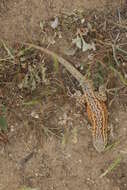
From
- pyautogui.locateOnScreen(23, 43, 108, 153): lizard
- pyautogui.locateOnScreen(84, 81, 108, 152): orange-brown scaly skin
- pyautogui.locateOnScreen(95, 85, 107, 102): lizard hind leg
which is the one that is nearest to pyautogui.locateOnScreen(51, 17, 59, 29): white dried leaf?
pyautogui.locateOnScreen(23, 43, 108, 153): lizard

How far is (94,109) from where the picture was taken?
10.6 metres

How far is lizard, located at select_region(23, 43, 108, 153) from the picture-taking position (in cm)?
1062

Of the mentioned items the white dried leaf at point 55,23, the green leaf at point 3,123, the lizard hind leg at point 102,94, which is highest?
the white dried leaf at point 55,23

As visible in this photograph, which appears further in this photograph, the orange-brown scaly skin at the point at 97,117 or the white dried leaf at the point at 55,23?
the white dried leaf at the point at 55,23

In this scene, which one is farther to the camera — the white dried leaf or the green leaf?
the white dried leaf

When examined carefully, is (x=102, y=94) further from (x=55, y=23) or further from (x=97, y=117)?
(x=55, y=23)

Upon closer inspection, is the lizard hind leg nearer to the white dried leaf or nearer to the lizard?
the lizard

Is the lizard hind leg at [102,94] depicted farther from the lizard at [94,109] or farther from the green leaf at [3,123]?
the green leaf at [3,123]

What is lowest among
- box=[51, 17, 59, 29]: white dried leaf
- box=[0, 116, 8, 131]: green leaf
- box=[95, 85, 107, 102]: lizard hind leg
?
box=[0, 116, 8, 131]: green leaf

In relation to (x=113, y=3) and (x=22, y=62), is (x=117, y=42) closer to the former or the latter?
(x=113, y=3)

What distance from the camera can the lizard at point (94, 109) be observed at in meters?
10.6

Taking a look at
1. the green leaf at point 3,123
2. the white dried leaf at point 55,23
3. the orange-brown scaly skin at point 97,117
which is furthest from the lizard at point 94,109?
the green leaf at point 3,123

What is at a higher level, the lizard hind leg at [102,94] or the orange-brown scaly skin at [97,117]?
the lizard hind leg at [102,94]

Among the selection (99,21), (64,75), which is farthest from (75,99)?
(99,21)
